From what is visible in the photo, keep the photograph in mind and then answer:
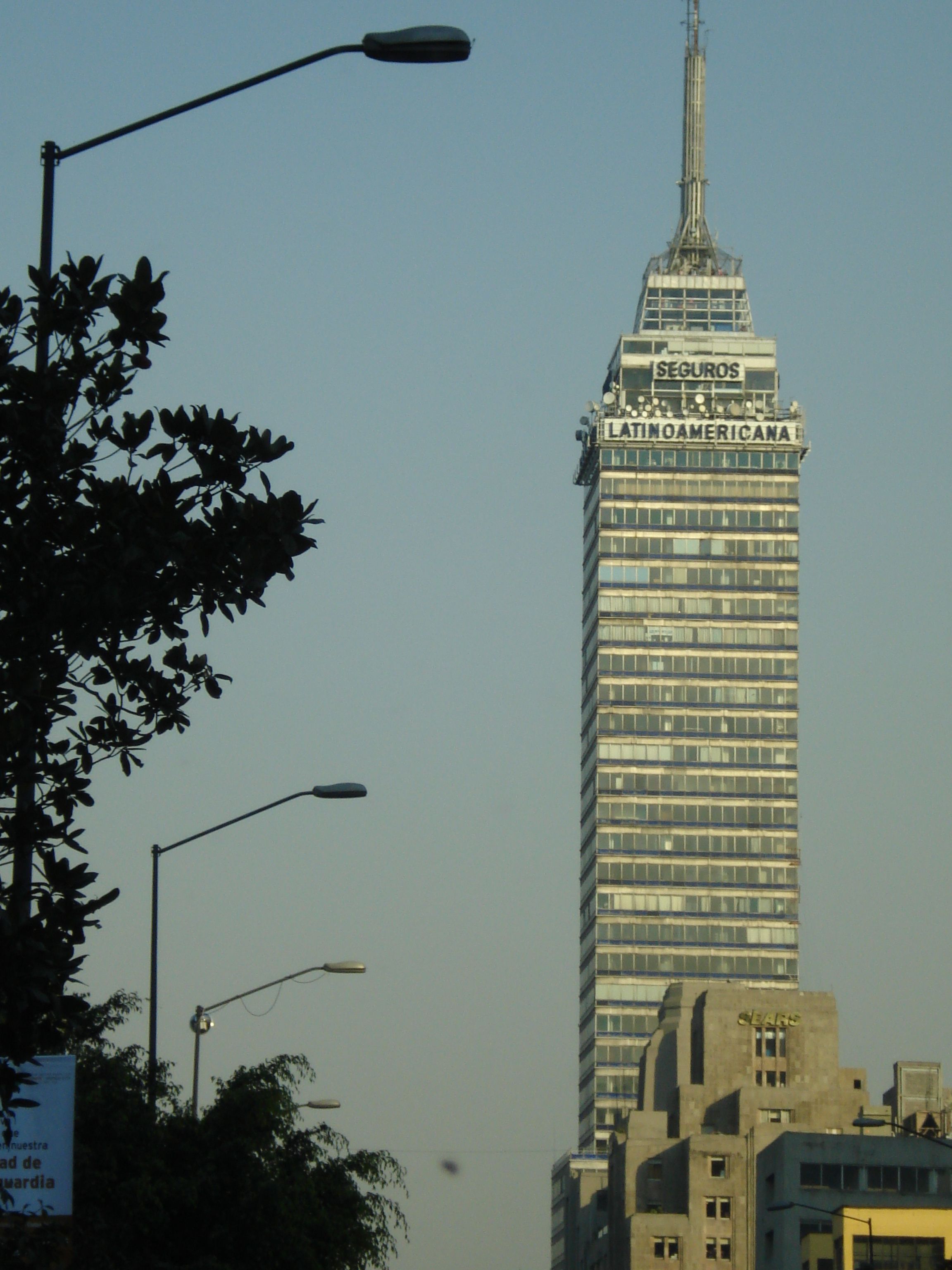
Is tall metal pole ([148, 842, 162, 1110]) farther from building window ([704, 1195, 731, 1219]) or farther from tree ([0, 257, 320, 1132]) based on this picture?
building window ([704, 1195, 731, 1219])

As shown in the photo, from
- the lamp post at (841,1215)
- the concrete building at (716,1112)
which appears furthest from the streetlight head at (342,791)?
the concrete building at (716,1112)

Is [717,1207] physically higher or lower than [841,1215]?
lower

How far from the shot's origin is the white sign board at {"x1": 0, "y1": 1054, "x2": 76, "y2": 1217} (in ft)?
88.5

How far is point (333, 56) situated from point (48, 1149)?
14118 mm

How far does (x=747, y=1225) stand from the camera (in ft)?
537

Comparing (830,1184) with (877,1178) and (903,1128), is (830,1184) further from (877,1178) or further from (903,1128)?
(903,1128)

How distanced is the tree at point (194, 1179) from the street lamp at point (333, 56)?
53.2 feet

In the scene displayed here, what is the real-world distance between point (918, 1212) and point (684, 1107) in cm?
5600

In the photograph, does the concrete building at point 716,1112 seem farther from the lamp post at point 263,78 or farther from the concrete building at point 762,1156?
the lamp post at point 263,78

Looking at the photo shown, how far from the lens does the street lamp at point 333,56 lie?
1909 centimetres

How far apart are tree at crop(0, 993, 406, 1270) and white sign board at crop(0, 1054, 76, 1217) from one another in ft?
15.1

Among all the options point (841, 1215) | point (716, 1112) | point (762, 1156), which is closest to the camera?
point (841, 1215)

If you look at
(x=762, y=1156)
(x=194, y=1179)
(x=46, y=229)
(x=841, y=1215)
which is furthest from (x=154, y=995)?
(x=762, y=1156)

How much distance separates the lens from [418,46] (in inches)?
762
